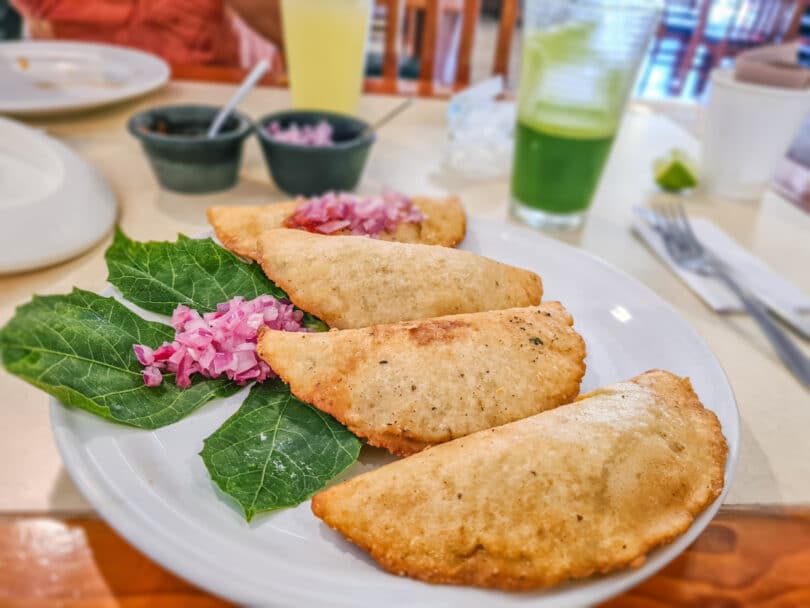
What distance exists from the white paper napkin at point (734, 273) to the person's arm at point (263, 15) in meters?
2.26

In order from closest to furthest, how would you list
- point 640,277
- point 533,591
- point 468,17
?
point 533,591
point 640,277
point 468,17

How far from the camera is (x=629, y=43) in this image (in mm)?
1306

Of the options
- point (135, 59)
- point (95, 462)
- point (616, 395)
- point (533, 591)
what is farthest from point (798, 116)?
point (135, 59)

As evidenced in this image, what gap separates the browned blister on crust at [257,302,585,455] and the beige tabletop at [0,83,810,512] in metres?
0.30

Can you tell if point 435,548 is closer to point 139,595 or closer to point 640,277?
point 139,595

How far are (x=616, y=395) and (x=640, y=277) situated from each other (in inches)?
27.6

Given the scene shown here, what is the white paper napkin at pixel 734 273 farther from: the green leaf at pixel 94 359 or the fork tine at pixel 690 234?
the green leaf at pixel 94 359

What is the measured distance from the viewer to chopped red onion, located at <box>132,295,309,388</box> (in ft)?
2.64

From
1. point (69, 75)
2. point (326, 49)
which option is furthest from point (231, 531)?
point (69, 75)

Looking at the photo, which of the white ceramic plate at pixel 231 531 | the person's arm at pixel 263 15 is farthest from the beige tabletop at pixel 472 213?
the person's arm at pixel 263 15

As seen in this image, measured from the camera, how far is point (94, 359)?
76 centimetres

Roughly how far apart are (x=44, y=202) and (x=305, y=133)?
68cm

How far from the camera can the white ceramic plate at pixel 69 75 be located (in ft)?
6.01

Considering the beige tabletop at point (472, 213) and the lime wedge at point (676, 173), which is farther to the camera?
the lime wedge at point (676, 173)
